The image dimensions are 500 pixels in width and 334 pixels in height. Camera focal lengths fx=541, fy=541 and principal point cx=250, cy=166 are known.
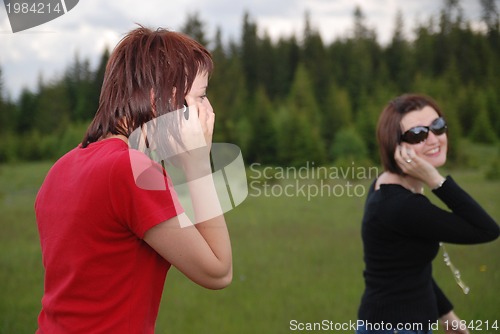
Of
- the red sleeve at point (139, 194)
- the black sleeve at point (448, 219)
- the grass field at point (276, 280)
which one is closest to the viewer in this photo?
the red sleeve at point (139, 194)

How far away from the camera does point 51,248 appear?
1.40m

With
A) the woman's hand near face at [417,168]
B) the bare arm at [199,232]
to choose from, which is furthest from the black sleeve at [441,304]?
the bare arm at [199,232]

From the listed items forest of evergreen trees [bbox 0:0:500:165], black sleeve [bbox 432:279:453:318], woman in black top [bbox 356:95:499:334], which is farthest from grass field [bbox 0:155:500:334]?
forest of evergreen trees [bbox 0:0:500:165]

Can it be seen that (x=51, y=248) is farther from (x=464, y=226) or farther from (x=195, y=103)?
(x=464, y=226)

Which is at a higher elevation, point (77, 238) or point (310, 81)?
point (77, 238)

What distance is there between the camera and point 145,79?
1405 mm

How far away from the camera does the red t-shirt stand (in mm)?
1277

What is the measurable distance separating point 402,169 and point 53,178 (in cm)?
161

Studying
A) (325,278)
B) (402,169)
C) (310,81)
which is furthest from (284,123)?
(402,169)

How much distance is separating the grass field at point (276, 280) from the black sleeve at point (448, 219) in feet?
9.43

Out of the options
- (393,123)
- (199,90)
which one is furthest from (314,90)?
(199,90)

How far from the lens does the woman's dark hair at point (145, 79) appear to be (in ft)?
4.60

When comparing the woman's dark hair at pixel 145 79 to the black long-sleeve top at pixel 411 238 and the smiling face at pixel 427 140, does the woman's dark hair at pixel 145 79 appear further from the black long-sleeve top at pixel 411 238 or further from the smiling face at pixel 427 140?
the smiling face at pixel 427 140

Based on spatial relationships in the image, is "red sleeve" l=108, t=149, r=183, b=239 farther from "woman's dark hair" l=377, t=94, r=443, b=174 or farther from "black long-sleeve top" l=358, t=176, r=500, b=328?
"woman's dark hair" l=377, t=94, r=443, b=174
